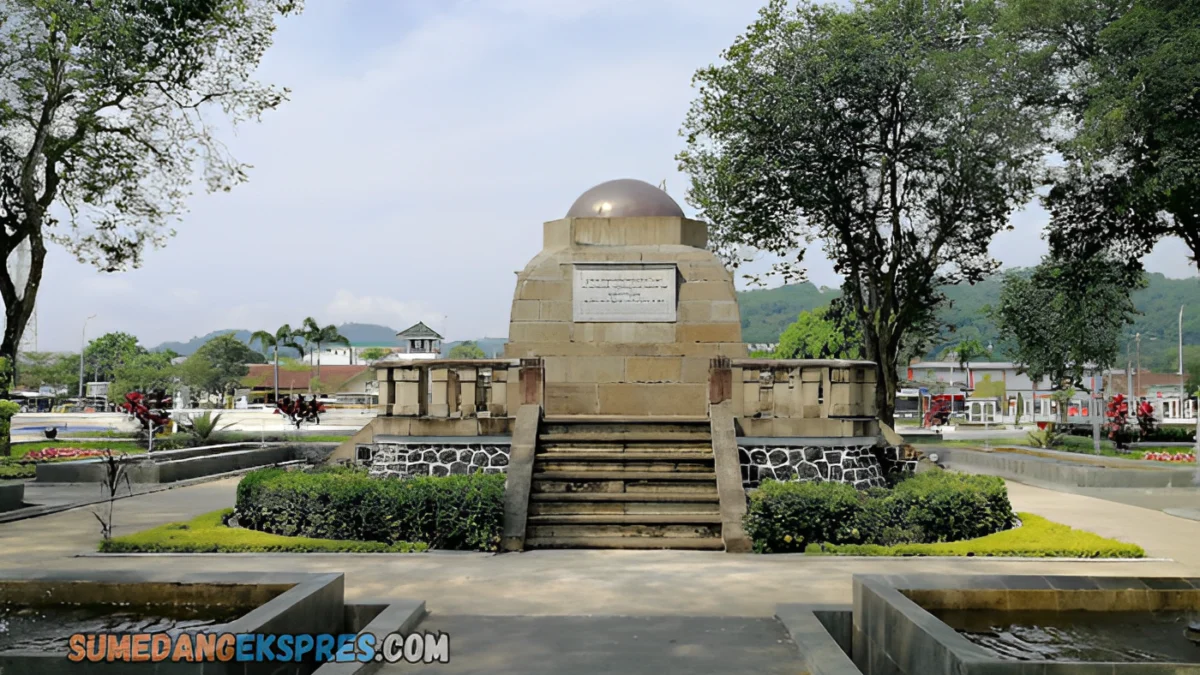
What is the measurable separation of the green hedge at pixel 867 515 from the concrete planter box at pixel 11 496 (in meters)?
13.3

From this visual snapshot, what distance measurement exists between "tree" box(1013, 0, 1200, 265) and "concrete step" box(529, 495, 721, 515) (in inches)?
763

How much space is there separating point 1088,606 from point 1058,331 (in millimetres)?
51954

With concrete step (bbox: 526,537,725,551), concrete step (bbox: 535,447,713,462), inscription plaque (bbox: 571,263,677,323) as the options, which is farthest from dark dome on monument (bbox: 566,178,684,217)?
concrete step (bbox: 526,537,725,551)

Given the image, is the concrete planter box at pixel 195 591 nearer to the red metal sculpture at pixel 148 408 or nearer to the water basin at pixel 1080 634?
the water basin at pixel 1080 634

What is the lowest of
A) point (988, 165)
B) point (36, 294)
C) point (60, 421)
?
point (60, 421)

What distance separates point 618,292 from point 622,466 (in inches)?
180

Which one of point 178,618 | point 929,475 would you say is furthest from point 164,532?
point 929,475

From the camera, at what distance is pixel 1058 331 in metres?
56.8

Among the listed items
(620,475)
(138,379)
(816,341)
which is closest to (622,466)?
(620,475)

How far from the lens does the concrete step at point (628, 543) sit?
14.8 meters

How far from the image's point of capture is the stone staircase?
15.1 metres

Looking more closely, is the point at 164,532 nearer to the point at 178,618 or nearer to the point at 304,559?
the point at 304,559

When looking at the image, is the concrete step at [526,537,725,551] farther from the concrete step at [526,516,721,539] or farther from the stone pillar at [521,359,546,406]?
the stone pillar at [521,359,546,406]

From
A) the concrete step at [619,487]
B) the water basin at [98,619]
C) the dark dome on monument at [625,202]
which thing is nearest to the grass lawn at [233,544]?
the concrete step at [619,487]
